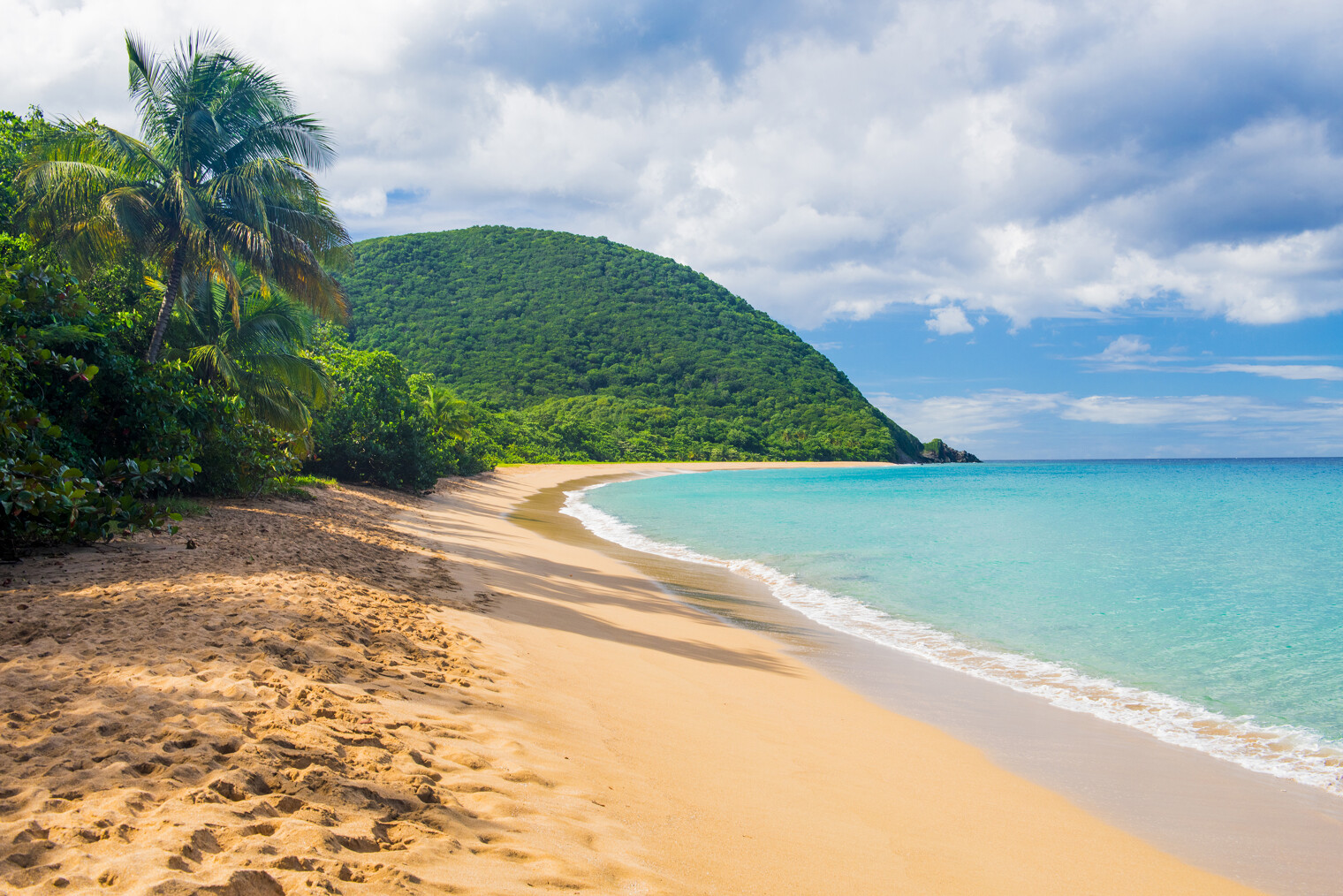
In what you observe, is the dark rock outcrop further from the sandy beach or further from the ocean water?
the sandy beach

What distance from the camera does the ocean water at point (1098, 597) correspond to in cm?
687

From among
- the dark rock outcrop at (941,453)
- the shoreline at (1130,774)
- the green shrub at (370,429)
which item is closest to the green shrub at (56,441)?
the shoreline at (1130,774)

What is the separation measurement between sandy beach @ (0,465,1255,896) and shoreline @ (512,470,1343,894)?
0.32 meters

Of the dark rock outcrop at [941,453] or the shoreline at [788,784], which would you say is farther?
the dark rock outcrop at [941,453]

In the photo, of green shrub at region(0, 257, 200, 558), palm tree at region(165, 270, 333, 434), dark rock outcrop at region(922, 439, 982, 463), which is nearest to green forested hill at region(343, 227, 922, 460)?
dark rock outcrop at region(922, 439, 982, 463)

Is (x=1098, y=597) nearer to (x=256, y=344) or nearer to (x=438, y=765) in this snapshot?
(x=438, y=765)

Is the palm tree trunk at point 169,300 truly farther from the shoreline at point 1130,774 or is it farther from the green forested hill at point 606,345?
the green forested hill at point 606,345

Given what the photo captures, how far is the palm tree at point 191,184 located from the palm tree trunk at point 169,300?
2cm

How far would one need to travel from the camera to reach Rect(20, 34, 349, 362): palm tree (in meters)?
12.5

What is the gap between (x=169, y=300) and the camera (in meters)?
12.8

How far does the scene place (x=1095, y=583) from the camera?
13.4 meters

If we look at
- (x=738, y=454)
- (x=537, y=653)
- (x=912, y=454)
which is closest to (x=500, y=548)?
(x=537, y=653)

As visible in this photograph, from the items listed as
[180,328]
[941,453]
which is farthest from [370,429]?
[941,453]

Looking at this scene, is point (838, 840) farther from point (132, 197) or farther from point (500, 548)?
point (132, 197)
